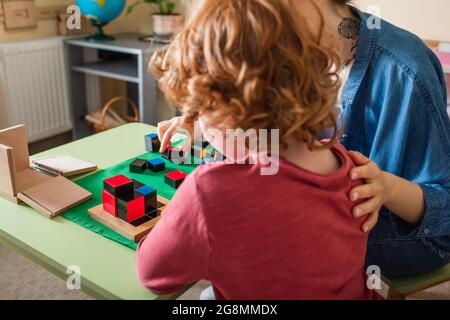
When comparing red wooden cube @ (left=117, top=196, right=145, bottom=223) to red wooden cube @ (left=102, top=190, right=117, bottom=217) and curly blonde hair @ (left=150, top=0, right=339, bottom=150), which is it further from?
curly blonde hair @ (left=150, top=0, right=339, bottom=150)

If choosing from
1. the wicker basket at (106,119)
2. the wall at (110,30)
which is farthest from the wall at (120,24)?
the wicker basket at (106,119)

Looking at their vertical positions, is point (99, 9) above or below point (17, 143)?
above

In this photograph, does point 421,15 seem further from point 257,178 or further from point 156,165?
point 257,178

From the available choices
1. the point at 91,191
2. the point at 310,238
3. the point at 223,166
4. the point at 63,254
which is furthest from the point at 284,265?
the point at 91,191

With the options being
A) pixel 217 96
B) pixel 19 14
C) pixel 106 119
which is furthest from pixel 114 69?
pixel 217 96

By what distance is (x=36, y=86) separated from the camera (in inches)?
98.3

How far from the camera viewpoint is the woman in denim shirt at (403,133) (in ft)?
2.89

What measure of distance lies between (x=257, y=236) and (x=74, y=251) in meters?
0.34

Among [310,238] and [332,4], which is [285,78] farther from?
[332,4]

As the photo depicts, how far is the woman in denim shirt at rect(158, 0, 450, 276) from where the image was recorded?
88cm

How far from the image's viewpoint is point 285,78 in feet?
1.94

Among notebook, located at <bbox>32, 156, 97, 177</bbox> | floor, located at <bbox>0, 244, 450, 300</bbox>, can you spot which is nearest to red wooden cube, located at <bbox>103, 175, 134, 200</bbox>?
notebook, located at <bbox>32, 156, 97, 177</bbox>

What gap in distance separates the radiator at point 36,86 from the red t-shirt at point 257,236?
6.69ft

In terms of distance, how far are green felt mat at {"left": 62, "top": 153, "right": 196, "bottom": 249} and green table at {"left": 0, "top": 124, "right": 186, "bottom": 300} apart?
13 millimetres
